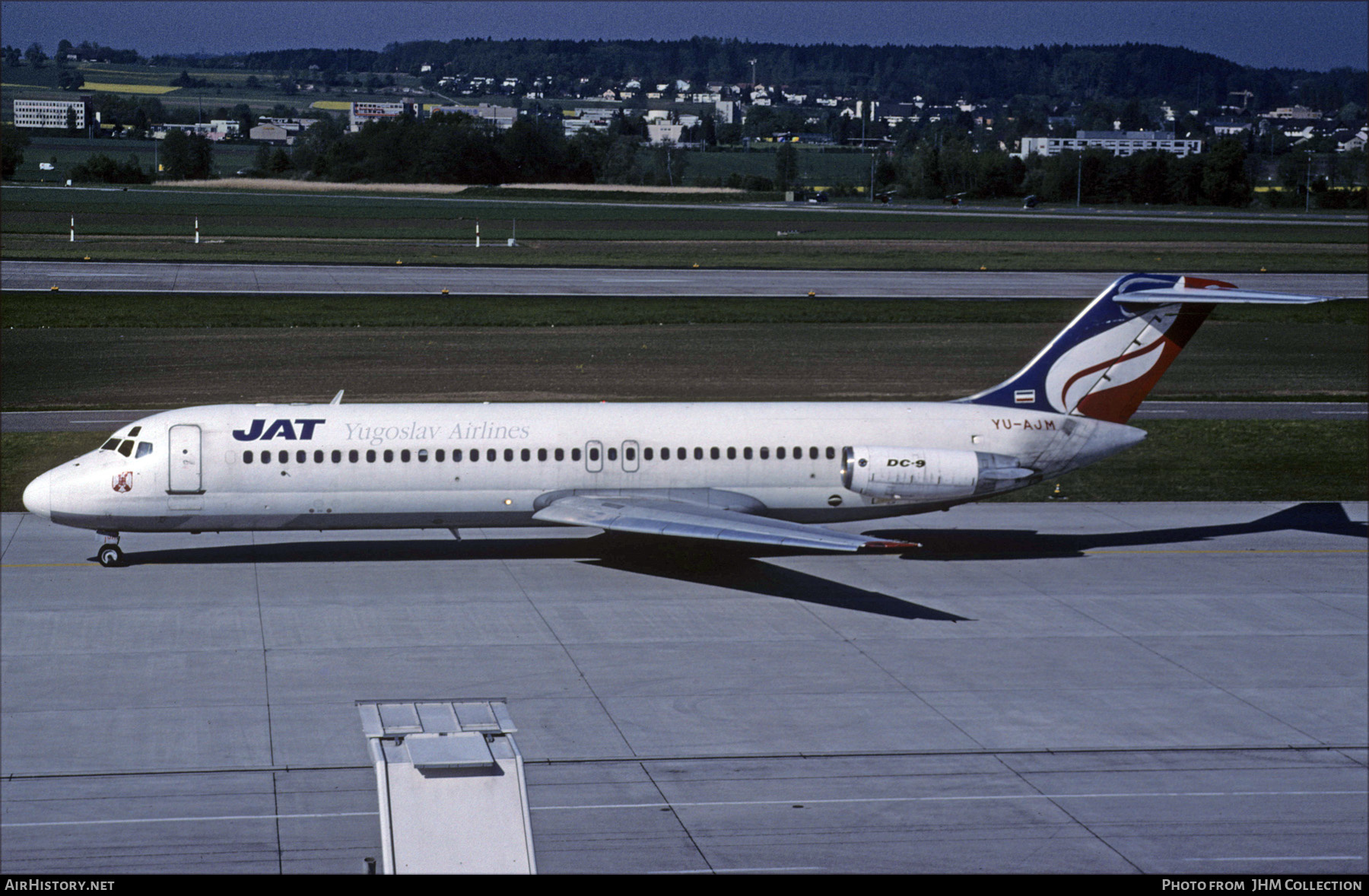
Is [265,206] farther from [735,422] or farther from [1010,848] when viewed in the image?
[1010,848]

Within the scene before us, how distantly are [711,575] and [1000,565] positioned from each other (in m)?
6.07

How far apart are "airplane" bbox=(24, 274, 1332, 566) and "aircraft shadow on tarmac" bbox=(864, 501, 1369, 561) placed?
1913 millimetres

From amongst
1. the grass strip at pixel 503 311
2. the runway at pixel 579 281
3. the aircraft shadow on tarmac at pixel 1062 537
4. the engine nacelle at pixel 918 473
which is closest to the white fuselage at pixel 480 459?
the engine nacelle at pixel 918 473

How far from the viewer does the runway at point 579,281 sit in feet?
239

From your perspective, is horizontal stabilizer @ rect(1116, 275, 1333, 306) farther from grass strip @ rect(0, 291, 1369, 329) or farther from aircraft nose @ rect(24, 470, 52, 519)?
grass strip @ rect(0, 291, 1369, 329)

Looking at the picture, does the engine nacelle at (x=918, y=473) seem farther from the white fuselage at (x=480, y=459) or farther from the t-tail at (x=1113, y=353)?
the t-tail at (x=1113, y=353)

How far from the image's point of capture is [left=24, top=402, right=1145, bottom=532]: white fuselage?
92.0ft

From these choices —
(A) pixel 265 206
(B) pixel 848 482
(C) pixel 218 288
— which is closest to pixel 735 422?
(B) pixel 848 482

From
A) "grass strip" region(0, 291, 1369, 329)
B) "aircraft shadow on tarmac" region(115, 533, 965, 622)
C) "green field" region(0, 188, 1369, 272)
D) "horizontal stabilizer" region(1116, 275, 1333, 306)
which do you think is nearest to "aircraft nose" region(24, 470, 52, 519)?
"aircraft shadow on tarmac" region(115, 533, 965, 622)

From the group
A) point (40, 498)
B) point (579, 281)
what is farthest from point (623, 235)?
point (40, 498)

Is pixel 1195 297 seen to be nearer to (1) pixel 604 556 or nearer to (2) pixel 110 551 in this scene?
(1) pixel 604 556

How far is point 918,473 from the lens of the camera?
28422 millimetres

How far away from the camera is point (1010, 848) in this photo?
16.1 metres

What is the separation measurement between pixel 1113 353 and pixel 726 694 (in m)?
13.5
